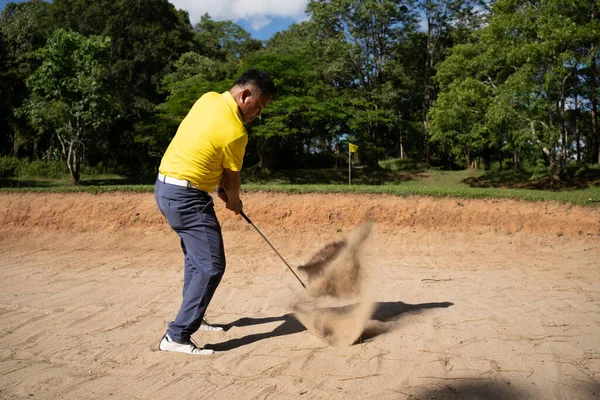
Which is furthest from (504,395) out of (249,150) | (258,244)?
(249,150)

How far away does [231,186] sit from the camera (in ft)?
14.0

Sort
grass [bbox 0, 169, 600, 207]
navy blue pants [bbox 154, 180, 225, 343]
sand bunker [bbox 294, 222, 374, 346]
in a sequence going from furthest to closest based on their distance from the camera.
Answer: grass [bbox 0, 169, 600, 207] → sand bunker [bbox 294, 222, 374, 346] → navy blue pants [bbox 154, 180, 225, 343]

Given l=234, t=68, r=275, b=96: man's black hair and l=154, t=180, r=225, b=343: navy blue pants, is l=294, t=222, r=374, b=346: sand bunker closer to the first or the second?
l=154, t=180, r=225, b=343: navy blue pants

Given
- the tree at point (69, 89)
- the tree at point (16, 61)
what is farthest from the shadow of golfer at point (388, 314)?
the tree at point (16, 61)

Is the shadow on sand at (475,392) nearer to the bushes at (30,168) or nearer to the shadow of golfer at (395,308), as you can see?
the shadow of golfer at (395,308)

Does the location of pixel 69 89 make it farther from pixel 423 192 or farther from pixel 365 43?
pixel 365 43

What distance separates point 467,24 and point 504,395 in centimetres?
3600

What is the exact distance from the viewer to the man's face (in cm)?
416

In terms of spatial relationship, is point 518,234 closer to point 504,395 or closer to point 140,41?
point 504,395

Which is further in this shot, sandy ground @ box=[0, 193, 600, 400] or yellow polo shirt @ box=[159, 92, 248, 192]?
yellow polo shirt @ box=[159, 92, 248, 192]

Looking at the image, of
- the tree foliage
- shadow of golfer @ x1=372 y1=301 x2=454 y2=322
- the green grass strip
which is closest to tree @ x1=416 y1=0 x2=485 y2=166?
the tree foliage

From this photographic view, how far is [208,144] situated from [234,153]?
23cm

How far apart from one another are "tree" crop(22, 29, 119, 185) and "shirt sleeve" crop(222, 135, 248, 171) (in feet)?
66.4

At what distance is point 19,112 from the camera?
23.2 meters
